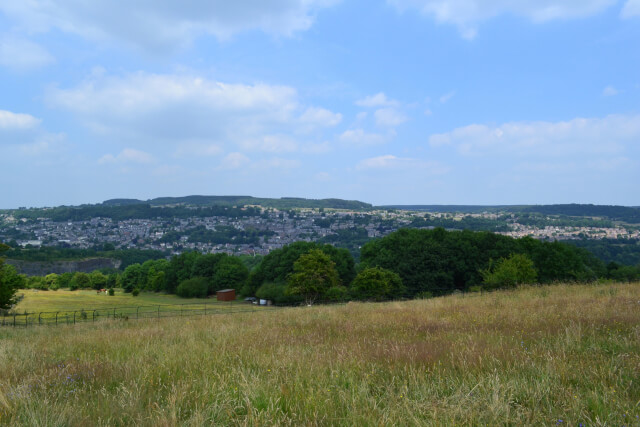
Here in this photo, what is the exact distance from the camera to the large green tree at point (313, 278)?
6281cm

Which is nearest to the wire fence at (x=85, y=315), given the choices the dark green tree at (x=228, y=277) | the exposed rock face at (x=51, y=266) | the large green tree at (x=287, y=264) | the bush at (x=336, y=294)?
the bush at (x=336, y=294)

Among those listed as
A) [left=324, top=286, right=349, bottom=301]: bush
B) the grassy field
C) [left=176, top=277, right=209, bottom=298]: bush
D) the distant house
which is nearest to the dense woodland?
[left=324, top=286, right=349, bottom=301]: bush

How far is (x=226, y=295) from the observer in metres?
95.6

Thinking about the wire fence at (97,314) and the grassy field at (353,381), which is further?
the wire fence at (97,314)

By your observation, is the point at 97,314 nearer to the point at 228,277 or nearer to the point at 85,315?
the point at 85,315

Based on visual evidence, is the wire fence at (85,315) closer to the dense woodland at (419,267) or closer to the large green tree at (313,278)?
the dense woodland at (419,267)

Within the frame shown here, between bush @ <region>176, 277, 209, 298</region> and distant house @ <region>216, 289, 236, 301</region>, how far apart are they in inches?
234

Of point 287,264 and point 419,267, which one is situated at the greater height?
point 419,267

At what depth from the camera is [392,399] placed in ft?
13.4

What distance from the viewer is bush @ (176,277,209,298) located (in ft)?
330

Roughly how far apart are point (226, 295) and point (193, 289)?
1137 cm

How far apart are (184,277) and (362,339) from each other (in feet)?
365

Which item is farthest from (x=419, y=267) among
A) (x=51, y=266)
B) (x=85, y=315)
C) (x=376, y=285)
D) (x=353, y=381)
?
(x=51, y=266)

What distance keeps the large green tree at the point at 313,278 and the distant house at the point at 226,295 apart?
3616 centimetres
